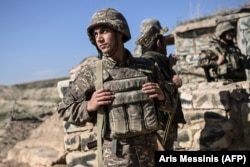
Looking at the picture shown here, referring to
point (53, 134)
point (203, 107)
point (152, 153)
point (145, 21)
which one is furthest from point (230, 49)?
point (152, 153)

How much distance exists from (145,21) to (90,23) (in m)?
1.44

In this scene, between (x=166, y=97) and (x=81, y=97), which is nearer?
(x=81, y=97)

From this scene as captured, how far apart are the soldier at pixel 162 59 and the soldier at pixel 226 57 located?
8.21 ft

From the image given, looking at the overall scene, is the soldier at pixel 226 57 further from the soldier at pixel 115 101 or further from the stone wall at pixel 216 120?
the soldier at pixel 115 101

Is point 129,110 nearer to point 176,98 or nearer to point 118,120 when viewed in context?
point 118,120

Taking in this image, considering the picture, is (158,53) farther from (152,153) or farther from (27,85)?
(27,85)

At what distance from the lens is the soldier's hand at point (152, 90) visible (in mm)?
2419

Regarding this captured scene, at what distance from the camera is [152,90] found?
2424 mm

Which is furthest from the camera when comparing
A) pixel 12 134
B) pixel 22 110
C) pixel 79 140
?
pixel 22 110

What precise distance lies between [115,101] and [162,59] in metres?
1.38

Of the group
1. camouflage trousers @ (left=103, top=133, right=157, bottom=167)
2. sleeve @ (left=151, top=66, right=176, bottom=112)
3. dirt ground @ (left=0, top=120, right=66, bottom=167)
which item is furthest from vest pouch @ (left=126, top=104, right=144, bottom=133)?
dirt ground @ (left=0, top=120, right=66, bottom=167)

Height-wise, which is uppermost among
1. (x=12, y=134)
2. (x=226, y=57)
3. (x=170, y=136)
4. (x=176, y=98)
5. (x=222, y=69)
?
(x=226, y=57)

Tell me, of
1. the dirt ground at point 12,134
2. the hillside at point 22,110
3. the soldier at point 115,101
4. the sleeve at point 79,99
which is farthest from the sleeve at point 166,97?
the dirt ground at point 12,134

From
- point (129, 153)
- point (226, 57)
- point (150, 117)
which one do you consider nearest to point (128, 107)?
point (150, 117)
